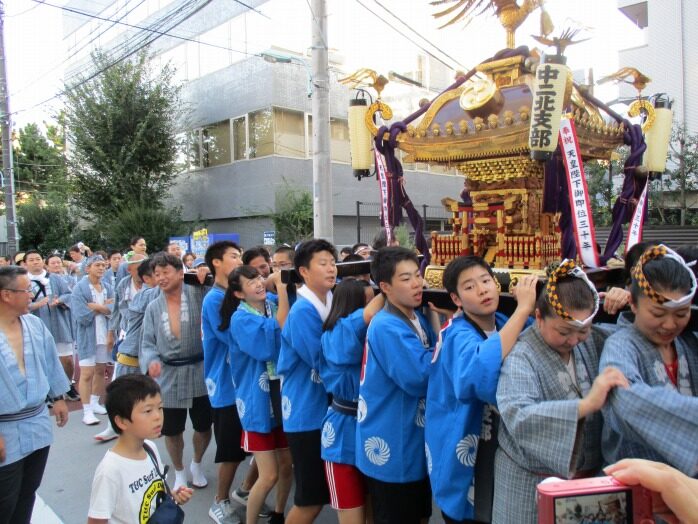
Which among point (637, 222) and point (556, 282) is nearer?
point (556, 282)

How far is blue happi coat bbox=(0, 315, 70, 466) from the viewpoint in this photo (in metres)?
2.69

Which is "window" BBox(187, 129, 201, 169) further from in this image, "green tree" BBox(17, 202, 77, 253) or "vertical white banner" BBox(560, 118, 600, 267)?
"vertical white banner" BBox(560, 118, 600, 267)

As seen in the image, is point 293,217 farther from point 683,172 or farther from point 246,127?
point 683,172

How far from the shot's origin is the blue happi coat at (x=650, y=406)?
138cm

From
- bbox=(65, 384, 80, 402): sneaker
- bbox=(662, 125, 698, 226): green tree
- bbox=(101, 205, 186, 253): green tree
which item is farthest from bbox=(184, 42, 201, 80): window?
bbox=(662, 125, 698, 226): green tree

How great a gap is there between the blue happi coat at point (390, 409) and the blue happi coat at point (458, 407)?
17cm

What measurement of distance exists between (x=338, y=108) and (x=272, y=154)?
105 inches

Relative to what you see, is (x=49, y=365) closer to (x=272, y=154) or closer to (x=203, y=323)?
(x=203, y=323)

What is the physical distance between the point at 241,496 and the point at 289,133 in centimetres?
1219

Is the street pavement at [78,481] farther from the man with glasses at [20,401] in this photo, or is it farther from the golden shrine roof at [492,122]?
the golden shrine roof at [492,122]

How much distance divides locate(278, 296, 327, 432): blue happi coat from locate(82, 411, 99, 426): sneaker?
3333 mm

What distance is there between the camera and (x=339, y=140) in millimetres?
15281

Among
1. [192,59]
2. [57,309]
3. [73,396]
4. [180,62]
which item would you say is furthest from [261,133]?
[73,396]

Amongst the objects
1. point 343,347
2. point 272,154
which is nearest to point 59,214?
point 272,154
